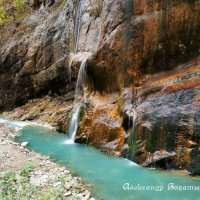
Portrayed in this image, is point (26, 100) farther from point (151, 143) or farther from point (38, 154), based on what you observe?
point (151, 143)

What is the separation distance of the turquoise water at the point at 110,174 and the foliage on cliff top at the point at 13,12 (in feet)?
61.5

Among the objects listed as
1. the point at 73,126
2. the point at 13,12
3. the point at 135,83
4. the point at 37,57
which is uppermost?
the point at 13,12

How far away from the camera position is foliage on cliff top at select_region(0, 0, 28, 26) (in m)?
32.2

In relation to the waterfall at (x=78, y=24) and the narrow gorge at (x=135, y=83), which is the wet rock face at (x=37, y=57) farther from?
the waterfall at (x=78, y=24)

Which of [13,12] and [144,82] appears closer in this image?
[144,82]

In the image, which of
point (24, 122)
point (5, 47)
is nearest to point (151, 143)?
point (24, 122)

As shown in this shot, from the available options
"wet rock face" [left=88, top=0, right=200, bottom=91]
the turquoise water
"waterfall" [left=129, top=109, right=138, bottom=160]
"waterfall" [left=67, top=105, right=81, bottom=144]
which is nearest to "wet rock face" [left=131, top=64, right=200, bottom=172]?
"waterfall" [left=129, top=109, right=138, bottom=160]

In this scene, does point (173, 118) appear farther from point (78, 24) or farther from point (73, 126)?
point (78, 24)

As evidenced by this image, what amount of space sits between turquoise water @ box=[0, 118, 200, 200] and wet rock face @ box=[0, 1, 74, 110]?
836 cm

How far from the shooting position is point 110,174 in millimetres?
11961

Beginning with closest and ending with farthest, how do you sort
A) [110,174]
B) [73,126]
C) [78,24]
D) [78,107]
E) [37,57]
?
[110,174]
[73,126]
[78,107]
[78,24]
[37,57]

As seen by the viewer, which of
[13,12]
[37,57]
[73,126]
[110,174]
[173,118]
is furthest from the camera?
[13,12]

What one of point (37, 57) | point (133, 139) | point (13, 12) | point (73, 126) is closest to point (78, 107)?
Answer: point (73, 126)

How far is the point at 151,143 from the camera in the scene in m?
12.8
